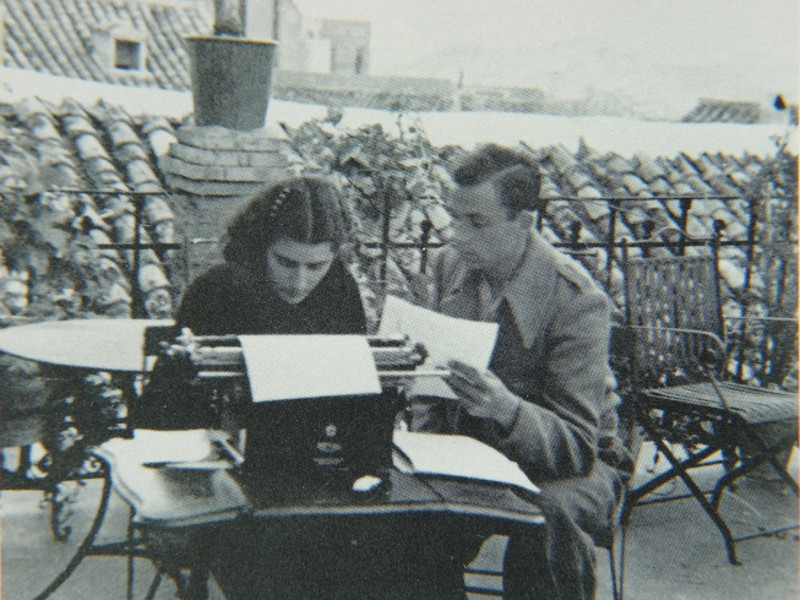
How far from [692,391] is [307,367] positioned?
2.61 metres

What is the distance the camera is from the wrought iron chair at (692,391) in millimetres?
3355

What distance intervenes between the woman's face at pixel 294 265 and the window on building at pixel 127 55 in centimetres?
1666

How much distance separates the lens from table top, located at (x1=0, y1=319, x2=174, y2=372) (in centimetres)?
241

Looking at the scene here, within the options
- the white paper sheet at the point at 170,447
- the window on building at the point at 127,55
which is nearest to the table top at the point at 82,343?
the white paper sheet at the point at 170,447

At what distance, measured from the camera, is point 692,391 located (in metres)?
3.66

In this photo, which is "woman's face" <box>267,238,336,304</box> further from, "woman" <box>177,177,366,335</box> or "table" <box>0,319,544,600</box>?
"table" <box>0,319,544,600</box>

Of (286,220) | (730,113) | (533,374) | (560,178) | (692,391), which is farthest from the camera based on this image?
(730,113)

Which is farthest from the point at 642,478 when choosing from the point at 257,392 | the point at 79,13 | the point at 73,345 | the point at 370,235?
the point at 79,13

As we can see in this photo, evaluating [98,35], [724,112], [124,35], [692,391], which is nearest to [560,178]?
[692,391]

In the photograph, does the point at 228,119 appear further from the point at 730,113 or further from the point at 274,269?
the point at 730,113

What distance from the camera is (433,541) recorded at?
1.54m

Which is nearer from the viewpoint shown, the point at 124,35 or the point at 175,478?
the point at 175,478

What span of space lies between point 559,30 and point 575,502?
88.2 inches

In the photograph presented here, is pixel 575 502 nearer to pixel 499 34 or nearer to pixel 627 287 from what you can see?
pixel 627 287
